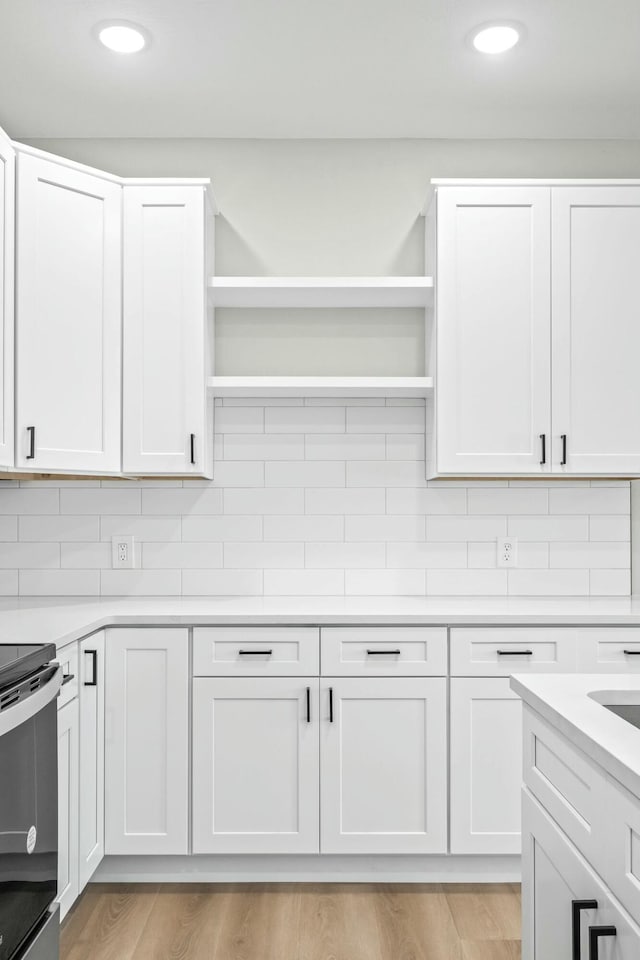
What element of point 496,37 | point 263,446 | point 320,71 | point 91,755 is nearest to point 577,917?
point 91,755

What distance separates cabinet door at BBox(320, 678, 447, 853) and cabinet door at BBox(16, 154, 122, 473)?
4.04 feet

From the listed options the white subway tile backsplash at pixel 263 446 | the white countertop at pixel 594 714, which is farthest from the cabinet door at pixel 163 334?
the white countertop at pixel 594 714

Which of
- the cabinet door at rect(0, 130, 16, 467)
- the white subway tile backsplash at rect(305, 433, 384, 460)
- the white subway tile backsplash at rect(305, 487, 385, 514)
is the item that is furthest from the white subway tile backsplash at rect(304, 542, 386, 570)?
the cabinet door at rect(0, 130, 16, 467)

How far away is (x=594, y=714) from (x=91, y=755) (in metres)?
1.72

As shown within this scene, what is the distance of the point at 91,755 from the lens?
7.81 feet

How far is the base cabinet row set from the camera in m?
2.52

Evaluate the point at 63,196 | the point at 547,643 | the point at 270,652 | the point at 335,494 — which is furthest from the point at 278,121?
the point at 547,643

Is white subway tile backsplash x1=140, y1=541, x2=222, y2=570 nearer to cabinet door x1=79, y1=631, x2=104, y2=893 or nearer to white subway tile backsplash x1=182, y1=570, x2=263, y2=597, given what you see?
white subway tile backsplash x1=182, y1=570, x2=263, y2=597

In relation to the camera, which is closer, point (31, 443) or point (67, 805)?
point (67, 805)

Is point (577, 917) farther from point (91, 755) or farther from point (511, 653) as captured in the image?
point (91, 755)

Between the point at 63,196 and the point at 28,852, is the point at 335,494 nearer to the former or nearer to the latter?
the point at 63,196

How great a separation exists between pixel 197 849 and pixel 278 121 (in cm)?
271

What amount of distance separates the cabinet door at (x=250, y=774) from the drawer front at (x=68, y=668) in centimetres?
43

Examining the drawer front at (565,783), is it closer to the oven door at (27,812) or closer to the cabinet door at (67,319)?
the oven door at (27,812)
